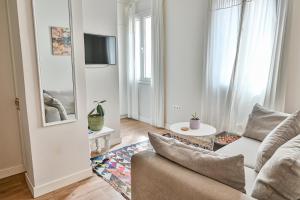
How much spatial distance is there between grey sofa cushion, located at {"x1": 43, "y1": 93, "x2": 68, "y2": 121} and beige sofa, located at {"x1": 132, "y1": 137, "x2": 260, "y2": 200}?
1134 millimetres

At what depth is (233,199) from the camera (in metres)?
0.92

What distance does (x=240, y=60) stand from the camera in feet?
9.56

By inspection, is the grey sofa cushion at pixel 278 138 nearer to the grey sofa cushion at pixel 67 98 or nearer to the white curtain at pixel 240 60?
the white curtain at pixel 240 60

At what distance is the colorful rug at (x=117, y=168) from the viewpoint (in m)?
2.26

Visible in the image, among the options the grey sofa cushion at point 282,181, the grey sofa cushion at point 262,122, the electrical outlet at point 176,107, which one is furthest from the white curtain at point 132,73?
the grey sofa cushion at point 282,181

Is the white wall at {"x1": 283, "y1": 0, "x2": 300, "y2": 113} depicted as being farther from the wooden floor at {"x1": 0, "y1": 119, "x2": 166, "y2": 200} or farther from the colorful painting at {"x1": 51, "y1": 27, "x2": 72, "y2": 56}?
the colorful painting at {"x1": 51, "y1": 27, "x2": 72, "y2": 56}

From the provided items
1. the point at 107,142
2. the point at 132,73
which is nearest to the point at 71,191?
the point at 107,142

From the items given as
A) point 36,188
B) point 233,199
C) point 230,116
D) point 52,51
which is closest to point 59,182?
point 36,188

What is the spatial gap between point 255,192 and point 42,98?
194 cm

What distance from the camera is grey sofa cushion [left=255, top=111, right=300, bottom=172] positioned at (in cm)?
150

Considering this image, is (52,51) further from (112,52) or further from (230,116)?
(230,116)

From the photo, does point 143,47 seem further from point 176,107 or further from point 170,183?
point 170,183

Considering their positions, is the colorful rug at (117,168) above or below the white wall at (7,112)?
below

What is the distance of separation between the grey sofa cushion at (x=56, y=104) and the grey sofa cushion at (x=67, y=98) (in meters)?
0.03
